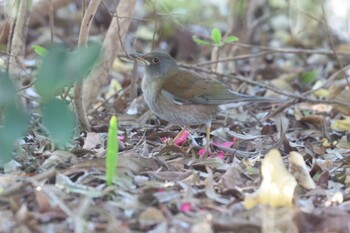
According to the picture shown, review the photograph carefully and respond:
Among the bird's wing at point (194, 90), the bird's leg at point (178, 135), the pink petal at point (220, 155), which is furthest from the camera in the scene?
the bird's wing at point (194, 90)

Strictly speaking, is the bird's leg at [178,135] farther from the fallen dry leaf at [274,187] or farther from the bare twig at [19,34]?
the fallen dry leaf at [274,187]

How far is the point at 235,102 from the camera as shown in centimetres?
563

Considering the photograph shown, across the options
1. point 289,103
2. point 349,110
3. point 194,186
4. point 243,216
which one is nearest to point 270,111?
point 289,103

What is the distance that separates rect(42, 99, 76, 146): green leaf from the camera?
9.91ft

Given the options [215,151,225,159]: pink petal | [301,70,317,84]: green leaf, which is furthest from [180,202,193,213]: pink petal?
[301,70,317,84]: green leaf

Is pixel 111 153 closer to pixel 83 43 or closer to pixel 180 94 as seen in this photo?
pixel 83 43

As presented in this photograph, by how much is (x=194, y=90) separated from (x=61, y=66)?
8.56 feet

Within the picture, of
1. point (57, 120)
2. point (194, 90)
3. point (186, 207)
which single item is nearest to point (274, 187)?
point (186, 207)

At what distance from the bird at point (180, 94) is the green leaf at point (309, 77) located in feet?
7.70

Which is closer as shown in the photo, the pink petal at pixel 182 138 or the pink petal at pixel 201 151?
the pink petal at pixel 201 151

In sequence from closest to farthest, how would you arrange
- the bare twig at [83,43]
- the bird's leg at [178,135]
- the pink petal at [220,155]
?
1. the bare twig at [83,43]
2. the pink petal at [220,155]
3. the bird's leg at [178,135]

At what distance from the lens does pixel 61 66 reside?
9.66 feet

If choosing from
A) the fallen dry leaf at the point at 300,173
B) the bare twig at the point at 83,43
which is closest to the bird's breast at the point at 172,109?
the bare twig at the point at 83,43

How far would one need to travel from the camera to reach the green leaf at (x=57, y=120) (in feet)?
9.91
